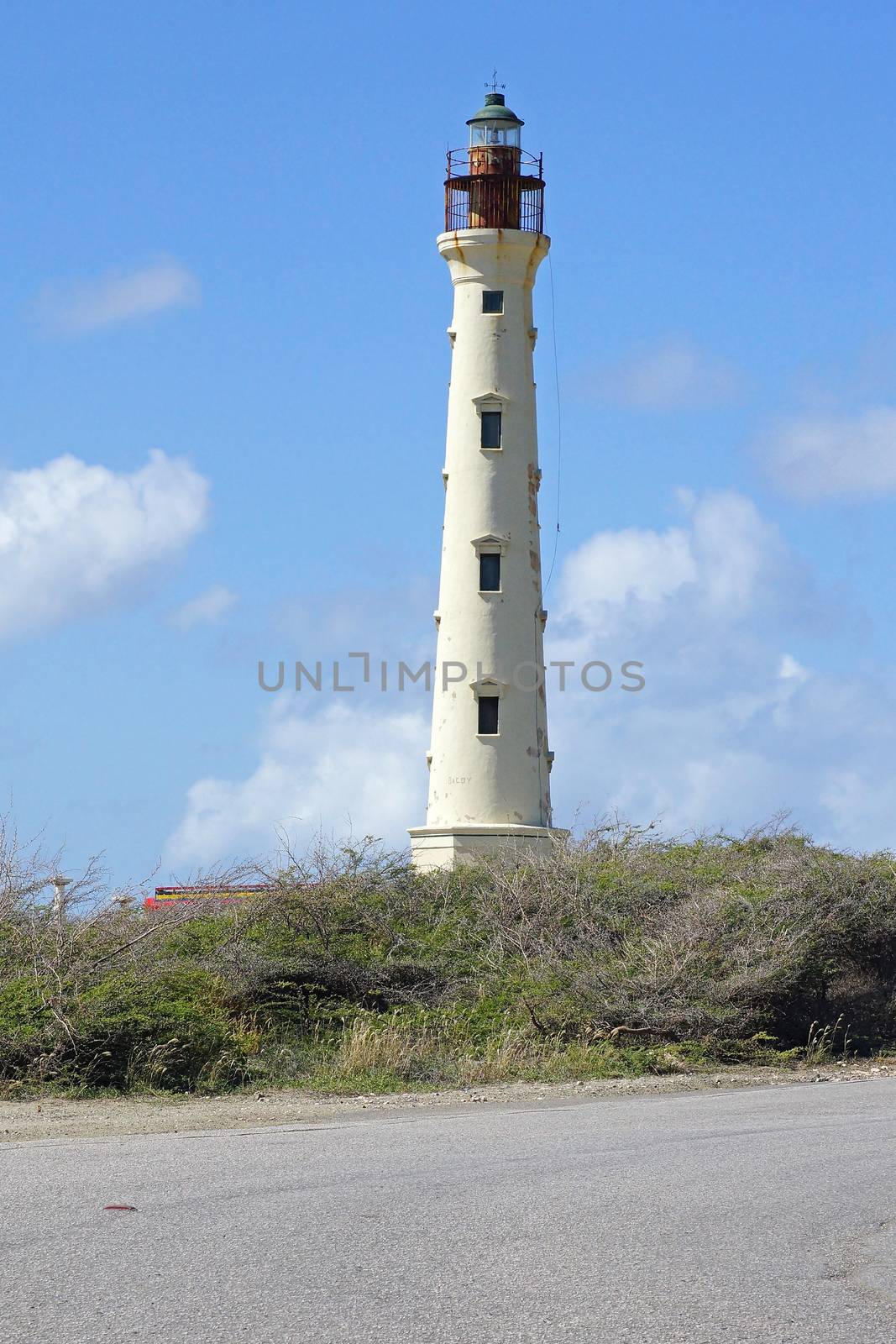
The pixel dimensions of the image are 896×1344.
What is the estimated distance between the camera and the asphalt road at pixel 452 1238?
22.2 feet

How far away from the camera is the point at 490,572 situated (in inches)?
1252

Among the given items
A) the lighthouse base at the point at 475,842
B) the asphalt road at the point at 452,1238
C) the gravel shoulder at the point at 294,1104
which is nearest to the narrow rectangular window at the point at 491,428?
the lighthouse base at the point at 475,842

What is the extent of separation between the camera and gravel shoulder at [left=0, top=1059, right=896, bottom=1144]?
13500mm

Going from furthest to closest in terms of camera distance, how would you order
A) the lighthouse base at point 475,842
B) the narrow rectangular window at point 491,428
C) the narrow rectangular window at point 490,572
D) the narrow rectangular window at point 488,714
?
the narrow rectangular window at point 491,428, the narrow rectangular window at point 490,572, the narrow rectangular window at point 488,714, the lighthouse base at point 475,842

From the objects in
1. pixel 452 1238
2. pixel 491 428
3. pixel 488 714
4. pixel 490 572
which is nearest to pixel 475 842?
pixel 488 714

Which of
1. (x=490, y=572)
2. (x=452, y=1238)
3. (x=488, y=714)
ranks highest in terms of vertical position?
(x=490, y=572)

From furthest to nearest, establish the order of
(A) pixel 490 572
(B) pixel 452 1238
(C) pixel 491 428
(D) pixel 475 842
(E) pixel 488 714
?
(C) pixel 491 428 < (A) pixel 490 572 < (E) pixel 488 714 < (D) pixel 475 842 < (B) pixel 452 1238

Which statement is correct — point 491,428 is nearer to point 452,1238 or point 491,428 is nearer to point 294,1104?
point 294,1104

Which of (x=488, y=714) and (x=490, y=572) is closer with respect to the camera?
(x=488, y=714)

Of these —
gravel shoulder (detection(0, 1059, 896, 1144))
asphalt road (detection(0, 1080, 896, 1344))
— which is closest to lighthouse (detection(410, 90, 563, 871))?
gravel shoulder (detection(0, 1059, 896, 1144))

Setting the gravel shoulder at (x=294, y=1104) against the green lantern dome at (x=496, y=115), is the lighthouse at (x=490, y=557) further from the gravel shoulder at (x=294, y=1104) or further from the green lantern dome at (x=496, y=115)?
the gravel shoulder at (x=294, y=1104)

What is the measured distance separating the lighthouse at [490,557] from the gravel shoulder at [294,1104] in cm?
1250

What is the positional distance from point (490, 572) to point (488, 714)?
9.29 feet

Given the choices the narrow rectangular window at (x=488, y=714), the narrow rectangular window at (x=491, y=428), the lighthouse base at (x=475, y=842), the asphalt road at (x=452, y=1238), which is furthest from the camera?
the narrow rectangular window at (x=491, y=428)
